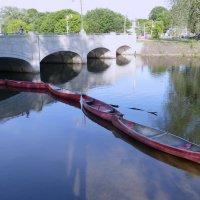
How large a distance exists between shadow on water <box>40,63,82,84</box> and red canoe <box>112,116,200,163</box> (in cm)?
1888

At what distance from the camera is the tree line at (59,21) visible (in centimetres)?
7304

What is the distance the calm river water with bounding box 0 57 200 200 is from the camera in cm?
1148

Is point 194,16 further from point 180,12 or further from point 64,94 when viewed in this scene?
point 64,94

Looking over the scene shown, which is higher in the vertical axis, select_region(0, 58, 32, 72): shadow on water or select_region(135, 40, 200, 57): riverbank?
select_region(135, 40, 200, 57): riverbank

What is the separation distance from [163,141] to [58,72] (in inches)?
1098

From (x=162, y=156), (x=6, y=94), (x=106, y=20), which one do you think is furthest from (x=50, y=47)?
(x=106, y=20)

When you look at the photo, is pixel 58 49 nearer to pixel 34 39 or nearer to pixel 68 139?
pixel 34 39

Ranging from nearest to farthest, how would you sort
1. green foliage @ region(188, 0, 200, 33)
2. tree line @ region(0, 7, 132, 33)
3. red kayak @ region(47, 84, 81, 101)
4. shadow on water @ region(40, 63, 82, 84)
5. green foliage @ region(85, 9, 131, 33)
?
red kayak @ region(47, 84, 81, 101), shadow on water @ region(40, 63, 82, 84), green foliage @ region(188, 0, 200, 33), tree line @ region(0, 7, 132, 33), green foliage @ region(85, 9, 131, 33)

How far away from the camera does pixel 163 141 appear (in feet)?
47.4

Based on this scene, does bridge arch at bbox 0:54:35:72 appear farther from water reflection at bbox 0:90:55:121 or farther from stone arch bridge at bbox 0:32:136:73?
water reflection at bbox 0:90:55:121

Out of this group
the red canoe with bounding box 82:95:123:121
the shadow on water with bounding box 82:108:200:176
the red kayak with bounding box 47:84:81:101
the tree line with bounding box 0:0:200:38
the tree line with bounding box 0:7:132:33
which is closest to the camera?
the shadow on water with bounding box 82:108:200:176

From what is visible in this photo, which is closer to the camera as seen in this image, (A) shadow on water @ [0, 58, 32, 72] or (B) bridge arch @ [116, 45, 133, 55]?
(A) shadow on water @ [0, 58, 32, 72]

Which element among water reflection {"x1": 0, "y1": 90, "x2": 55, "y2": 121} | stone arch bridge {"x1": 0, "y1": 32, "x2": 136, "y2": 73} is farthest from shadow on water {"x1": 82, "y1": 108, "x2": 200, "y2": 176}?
stone arch bridge {"x1": 0, "y1": 32, "x2": 136, "y2": 73}

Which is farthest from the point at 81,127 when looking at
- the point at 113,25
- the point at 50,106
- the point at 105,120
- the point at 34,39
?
the point at 113,25
